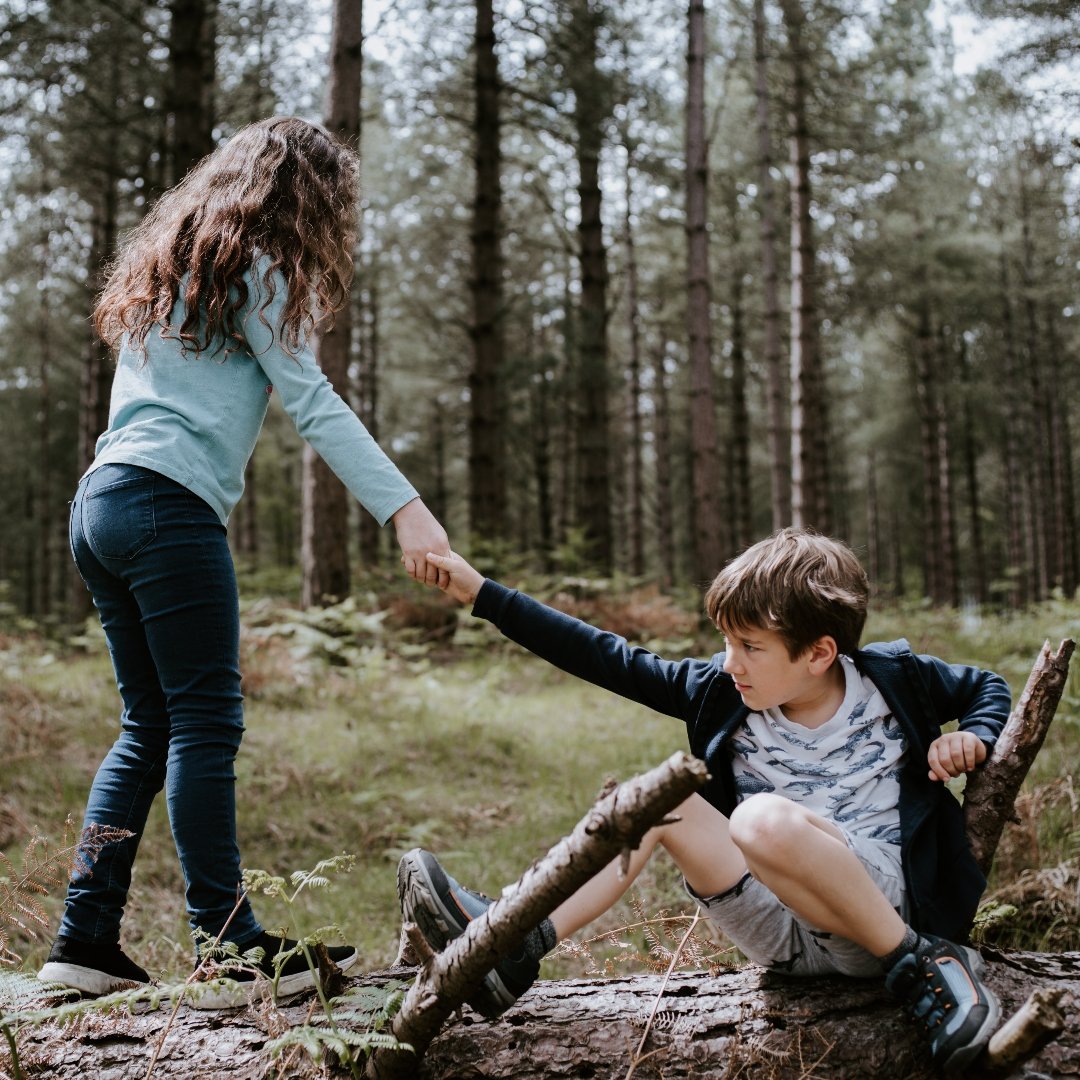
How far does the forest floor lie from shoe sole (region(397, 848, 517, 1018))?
0.27 m

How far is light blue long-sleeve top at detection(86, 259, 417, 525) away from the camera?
2.27m

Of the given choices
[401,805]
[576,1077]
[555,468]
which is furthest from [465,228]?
[576,1077]

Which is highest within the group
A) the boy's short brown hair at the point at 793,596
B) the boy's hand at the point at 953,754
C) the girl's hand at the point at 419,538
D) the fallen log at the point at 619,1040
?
the girl's hand at the point at 419,538

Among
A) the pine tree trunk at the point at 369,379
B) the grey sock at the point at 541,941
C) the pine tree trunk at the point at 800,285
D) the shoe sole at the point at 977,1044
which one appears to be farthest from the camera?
the pine tree trunk at the point at 369,379

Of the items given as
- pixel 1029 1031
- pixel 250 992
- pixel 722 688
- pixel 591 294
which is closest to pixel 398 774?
pixel 250 992

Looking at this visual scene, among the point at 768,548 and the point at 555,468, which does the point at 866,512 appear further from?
the point at 768,548

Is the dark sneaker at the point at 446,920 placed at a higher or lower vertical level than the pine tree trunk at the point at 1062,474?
lower

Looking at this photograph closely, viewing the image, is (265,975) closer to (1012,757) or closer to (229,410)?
(229,410)

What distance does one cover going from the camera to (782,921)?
83.2 inches

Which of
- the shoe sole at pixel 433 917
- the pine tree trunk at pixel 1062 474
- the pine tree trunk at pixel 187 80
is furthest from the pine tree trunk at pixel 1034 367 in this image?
the shoe sole at pixel 433 917

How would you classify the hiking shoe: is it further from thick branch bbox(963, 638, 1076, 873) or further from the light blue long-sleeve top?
the light blue long-sleeve top

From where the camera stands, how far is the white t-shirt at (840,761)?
2189mm

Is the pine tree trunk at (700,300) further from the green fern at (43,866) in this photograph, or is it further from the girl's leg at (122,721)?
the green fern at (43,866)

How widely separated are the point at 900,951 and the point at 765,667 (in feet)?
2.13
